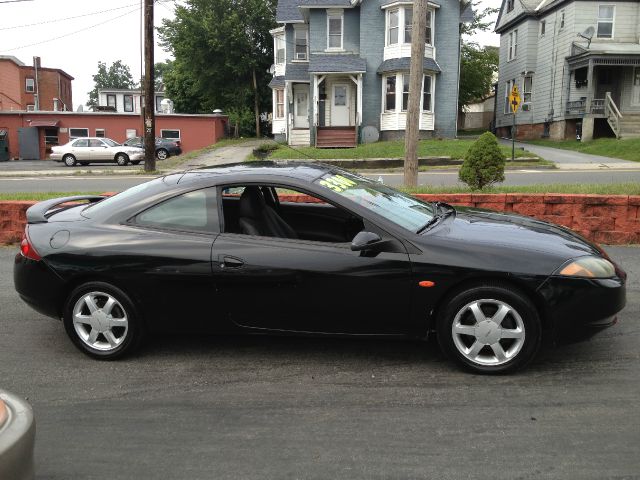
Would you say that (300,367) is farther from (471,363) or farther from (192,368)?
(471,363)

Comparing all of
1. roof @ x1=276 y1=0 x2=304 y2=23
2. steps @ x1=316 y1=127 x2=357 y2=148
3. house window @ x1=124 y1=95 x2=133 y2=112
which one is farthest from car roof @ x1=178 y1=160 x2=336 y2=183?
house window @ x1=124 y1=95 x2=133 y2=112

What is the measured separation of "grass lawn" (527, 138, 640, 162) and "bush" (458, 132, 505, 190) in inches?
589

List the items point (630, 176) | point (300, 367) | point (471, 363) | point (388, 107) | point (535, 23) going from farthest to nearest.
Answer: point (535, 23), point (388, 107), point (630, 176), point (300, 367), point (471, 363)

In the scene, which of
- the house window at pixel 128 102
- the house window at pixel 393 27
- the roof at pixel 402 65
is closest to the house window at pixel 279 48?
the house window at pixel 393 27

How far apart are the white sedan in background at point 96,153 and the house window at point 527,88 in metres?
22.7

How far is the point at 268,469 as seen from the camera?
9.73ft

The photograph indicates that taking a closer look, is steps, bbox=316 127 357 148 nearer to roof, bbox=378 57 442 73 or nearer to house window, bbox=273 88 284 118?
roof, bbox=378 57 442 73

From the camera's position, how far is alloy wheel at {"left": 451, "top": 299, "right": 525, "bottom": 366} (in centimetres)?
387

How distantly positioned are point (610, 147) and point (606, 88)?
776 centimetres

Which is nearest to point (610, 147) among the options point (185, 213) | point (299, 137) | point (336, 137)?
point (336, 137)

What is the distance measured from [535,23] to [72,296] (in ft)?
121

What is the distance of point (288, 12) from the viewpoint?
32875 mm

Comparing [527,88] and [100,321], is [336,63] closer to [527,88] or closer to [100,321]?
[527,88]

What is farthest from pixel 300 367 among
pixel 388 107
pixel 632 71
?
pixel 632 71
